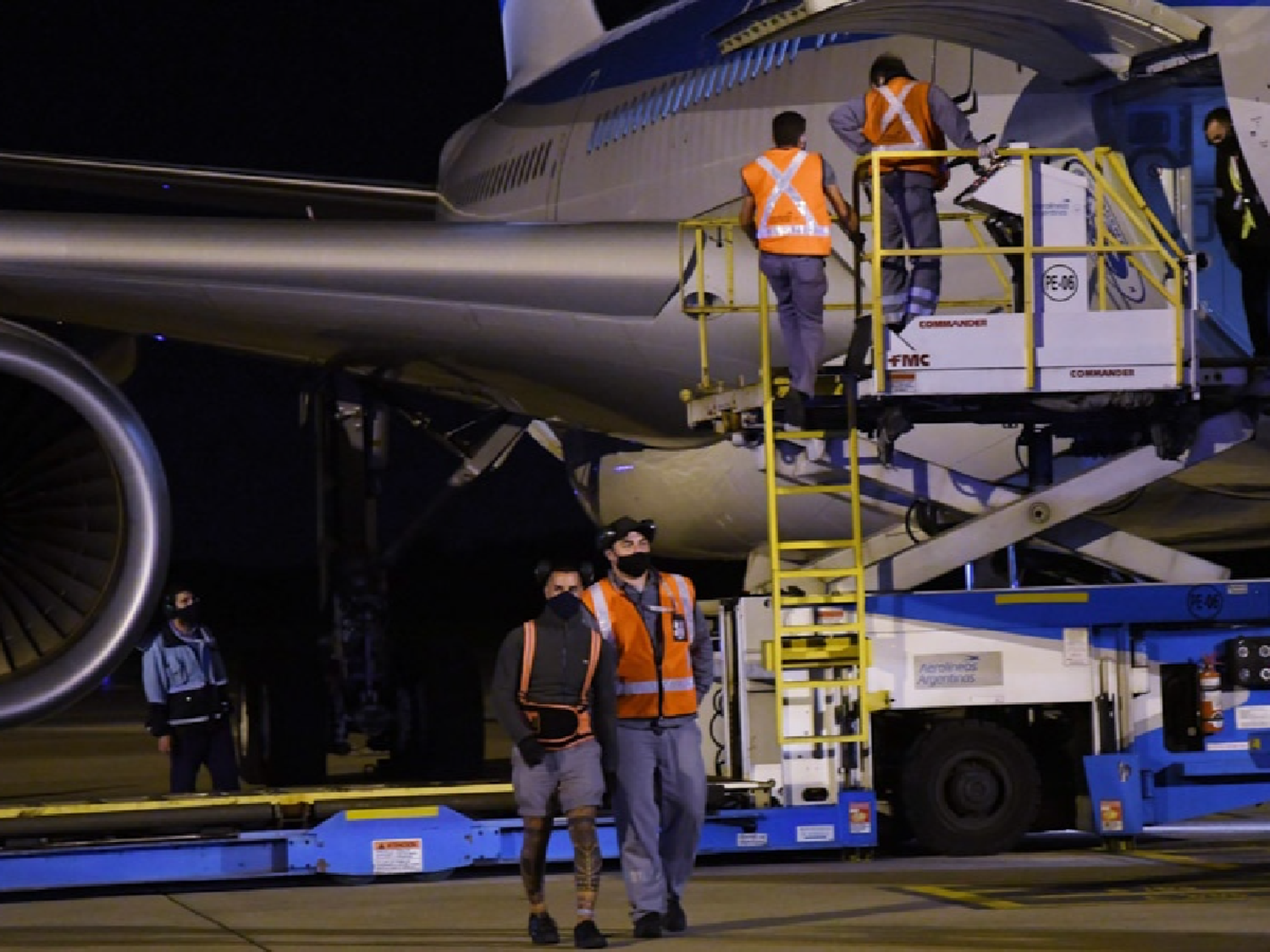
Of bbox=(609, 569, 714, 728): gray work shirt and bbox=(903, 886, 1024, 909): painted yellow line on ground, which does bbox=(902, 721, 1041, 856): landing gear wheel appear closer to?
bbox=(903, 886, 1024, 909): painted yellow line on ground

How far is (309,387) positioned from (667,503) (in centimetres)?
225

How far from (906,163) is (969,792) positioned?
2.76 m

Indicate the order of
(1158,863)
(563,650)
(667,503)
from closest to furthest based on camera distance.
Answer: (563,650) → (1158,863) → (667,503)

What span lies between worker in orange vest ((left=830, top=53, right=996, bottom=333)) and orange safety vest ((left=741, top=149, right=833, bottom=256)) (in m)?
0.25

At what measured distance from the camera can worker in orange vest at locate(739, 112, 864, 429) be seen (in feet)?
32.7

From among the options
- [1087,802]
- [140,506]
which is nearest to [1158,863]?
[1087,802]

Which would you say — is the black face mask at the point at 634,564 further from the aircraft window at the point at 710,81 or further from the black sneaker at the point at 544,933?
the aircraft window at the point at 710,81

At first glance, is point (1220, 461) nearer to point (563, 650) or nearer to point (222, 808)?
point (563, 650)

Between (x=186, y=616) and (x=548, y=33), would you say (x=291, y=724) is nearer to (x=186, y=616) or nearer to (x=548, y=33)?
(x=186, y=616)

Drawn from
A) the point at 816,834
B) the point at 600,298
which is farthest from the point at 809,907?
the point at 600,298

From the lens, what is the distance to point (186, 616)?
12352mm

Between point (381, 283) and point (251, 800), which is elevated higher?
point (381, 283)

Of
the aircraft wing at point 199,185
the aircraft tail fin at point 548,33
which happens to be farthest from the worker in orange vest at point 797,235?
the aircraft tail fin at point 548,33

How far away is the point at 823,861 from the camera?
11.0 meters
